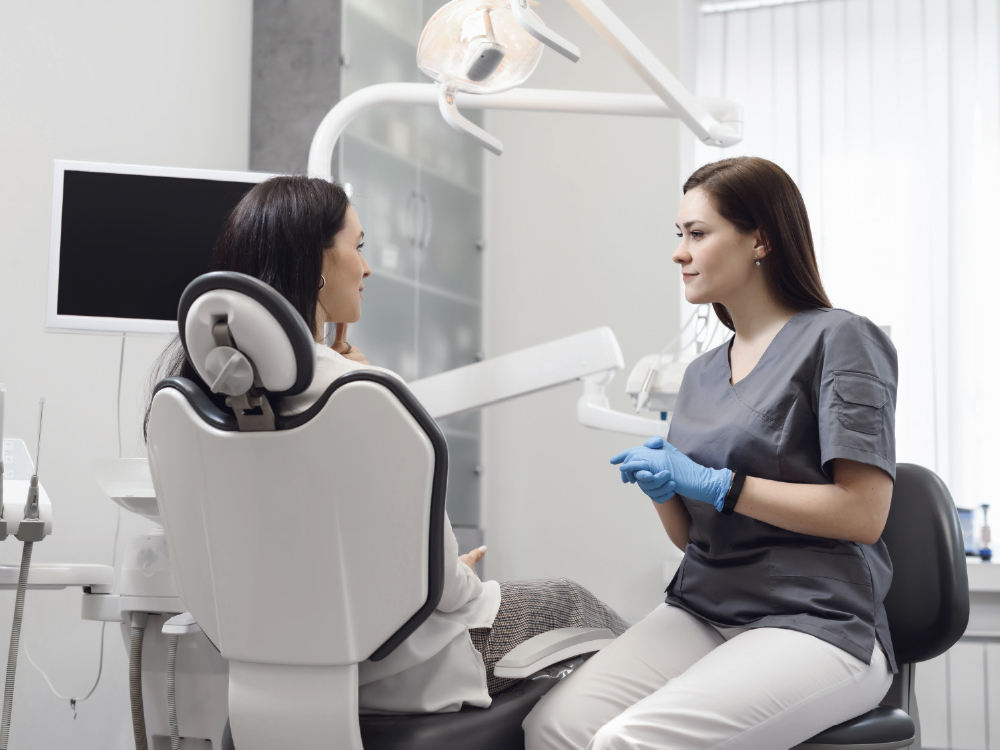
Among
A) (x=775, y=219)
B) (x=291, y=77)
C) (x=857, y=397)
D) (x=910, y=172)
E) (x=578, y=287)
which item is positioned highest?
(x=291, y=77)

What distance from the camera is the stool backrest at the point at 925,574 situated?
1.30 metres

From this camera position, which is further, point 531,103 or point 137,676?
point 531,103

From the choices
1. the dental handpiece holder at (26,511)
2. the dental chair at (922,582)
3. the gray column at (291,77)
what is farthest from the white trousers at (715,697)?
the gray column at (291,77)

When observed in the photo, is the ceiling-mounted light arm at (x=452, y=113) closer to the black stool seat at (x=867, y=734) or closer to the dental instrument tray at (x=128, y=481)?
the dental instrument tray at (x=128, y=481)

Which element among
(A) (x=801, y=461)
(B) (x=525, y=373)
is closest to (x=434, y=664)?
(A) (x=801, y=461)

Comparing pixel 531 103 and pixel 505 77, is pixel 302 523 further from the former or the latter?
pixel 531 103

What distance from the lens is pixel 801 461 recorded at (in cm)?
123

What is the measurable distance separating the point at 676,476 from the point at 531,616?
0.84ft

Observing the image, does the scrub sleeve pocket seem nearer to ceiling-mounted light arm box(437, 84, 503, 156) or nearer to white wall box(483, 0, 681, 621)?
ceiling-mounted light arm box(437, 84, 503, 156)

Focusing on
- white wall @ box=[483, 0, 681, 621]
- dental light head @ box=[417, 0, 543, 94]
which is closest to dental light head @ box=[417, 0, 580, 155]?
dental light head @ box=[417, 0, 543, 94]

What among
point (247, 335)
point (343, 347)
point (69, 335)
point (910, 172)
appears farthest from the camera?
Result: point (910, 172)

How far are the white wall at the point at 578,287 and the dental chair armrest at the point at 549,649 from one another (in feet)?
6.68

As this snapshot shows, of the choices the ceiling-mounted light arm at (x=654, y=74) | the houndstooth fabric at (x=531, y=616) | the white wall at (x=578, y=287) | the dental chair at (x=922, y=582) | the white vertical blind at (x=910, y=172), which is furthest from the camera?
the white wall at (x=578, y=287)

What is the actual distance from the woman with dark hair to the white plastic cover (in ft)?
Result: 1.72
